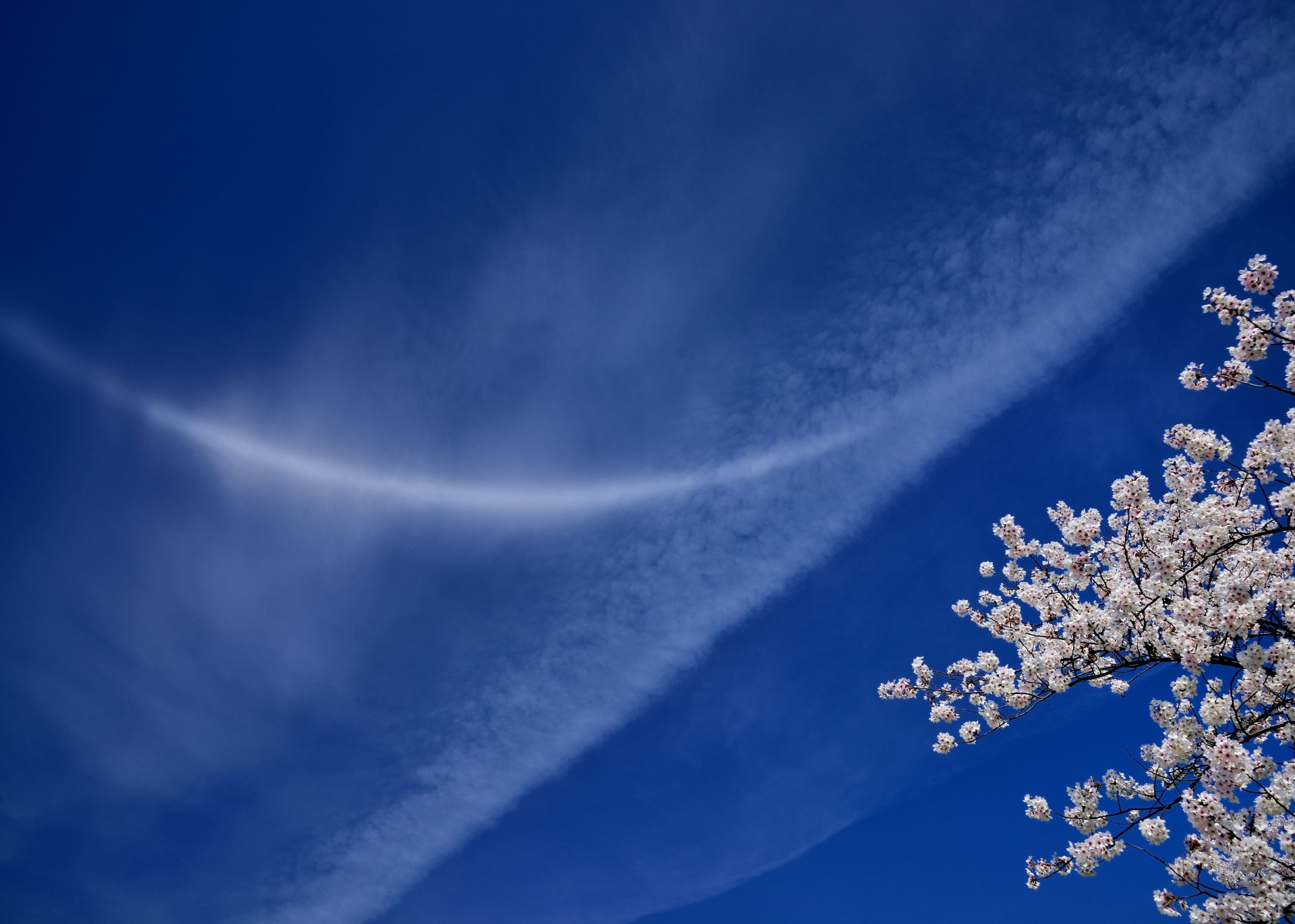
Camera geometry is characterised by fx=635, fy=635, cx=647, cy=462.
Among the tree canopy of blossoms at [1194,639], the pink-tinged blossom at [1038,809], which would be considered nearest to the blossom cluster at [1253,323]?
the tree canopy of blossoms at [1194,639]

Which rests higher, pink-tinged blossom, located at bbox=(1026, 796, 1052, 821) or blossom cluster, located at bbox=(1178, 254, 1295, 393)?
blossom cluster, located at bbox=(1178, 254, 1295, 393)

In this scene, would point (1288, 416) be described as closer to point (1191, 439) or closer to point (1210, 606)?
point (1191, 439)

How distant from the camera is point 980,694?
11383 millimetres

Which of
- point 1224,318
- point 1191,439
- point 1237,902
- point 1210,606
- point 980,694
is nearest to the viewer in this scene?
point 1237,902

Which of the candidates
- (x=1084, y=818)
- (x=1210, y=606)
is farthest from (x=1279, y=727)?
(x=1084, y=818)

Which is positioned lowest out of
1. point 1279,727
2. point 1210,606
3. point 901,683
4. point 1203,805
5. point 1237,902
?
point 1237,902

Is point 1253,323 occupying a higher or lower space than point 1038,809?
higher

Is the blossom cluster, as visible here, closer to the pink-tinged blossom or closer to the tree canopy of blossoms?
the tree canopy of blossoms

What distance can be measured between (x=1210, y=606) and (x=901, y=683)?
4.95 meters

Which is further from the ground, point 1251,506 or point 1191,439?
point 1191,439

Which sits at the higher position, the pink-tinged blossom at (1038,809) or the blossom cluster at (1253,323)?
the blossom cluster at (1253,323)

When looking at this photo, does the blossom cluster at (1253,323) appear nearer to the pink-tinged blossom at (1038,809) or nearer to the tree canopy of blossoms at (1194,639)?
the tree canopy of blossoms at (1194,639)

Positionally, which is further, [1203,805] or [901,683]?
[901,683]

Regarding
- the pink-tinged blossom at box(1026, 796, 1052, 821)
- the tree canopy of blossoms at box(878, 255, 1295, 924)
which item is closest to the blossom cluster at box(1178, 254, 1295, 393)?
the tree canopy of blossoms at box(878, 255, 1295, 924)
